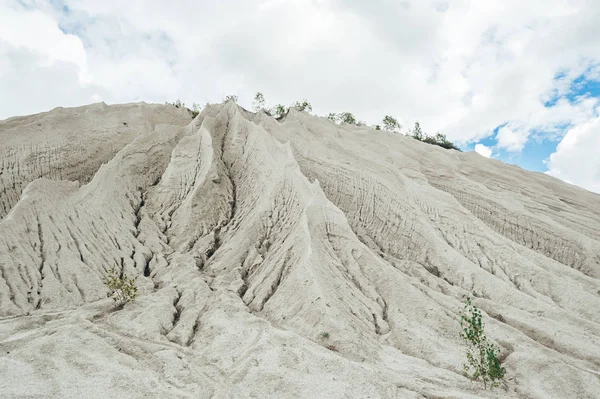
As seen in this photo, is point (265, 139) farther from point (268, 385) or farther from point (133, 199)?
point (268, 385)

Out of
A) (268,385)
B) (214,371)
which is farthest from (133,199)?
Answer: (268,385)

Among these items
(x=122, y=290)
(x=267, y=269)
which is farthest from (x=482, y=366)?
(x=122, y=290)

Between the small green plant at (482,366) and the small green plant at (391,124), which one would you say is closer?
the small green plant at (482,366)

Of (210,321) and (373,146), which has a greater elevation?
(373,146)

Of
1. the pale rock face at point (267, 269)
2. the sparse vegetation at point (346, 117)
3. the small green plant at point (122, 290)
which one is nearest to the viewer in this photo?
the pale rock face at point (267, 269)

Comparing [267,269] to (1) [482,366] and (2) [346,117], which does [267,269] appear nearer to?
(1) [482,366]

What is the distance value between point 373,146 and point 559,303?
18.6 metres

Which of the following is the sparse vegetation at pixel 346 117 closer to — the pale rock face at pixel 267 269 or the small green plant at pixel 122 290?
the pale rock face at pixel 267 269

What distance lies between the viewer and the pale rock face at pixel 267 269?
10.8m

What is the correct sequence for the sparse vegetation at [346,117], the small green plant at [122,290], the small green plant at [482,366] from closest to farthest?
the small green plant at [482,366]
the small green plant at [122,290]
the sparse vegetation at [346,117]

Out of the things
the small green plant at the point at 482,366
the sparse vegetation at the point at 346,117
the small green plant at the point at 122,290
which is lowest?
the small green plant at the point at 122,290

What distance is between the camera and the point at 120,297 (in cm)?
1436

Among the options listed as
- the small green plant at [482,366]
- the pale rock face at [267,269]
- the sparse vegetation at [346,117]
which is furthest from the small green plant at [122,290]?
the sparse vegetation at [346,117]

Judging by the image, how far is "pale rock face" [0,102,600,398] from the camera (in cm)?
1077
